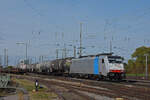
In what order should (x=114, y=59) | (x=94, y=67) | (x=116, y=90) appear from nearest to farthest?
(x=116, y=90)
(x=114, y=59)
(x=94, y=67)

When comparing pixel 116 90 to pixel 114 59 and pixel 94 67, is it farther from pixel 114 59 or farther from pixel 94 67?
pixel 94 67

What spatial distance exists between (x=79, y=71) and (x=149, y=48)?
151 feet

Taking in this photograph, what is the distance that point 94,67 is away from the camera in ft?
116

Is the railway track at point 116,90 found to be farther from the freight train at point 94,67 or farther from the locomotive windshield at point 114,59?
the locomotive windshield at point 114,59

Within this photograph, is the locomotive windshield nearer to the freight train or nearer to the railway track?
the freight train

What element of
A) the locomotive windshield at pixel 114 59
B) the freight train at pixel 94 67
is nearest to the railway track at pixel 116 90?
the freight train at pixel 94 67

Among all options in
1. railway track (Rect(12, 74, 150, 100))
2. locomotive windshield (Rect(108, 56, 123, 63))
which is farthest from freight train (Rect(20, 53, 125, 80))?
railway track (Rect(12, 74, 150, 100))

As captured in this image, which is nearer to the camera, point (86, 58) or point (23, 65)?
point (86, 58)

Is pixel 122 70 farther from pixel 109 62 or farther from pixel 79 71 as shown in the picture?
pixel 79 71

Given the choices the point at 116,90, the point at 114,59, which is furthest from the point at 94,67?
the point at 116,90

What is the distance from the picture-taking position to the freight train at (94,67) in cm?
3136

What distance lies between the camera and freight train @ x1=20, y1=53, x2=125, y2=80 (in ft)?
103

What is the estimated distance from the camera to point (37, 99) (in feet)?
53.3

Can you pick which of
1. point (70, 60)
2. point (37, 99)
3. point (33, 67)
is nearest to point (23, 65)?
point (33, 67)
